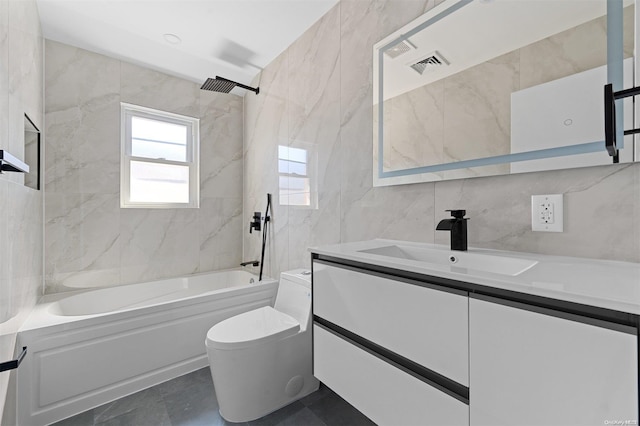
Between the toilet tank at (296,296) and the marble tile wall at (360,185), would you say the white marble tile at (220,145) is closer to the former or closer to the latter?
the marble tile wall at (360,185)

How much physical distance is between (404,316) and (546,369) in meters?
0.37

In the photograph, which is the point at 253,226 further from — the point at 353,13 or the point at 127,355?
the point at 353,13

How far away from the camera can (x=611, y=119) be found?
685mm

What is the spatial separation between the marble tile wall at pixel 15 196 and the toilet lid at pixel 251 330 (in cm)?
85

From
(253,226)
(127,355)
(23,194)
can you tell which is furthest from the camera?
(253,226)

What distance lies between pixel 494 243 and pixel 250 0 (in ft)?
6.71

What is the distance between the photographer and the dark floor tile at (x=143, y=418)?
1.50m

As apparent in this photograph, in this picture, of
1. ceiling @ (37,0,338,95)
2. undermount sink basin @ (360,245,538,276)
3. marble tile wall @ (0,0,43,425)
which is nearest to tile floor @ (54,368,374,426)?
marble tile wall @ (0,0,43,425)

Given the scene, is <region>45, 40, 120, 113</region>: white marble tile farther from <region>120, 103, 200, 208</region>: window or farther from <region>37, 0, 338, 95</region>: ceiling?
<region>120, 103, 200, 208</region>: window

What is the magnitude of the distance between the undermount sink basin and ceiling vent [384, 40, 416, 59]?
1.05 meters

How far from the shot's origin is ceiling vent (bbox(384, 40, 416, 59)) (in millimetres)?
1496

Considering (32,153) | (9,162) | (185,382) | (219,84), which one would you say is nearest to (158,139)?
(219,84)

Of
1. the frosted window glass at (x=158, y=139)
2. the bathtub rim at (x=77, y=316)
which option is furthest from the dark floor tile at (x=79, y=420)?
the frosted window glass at (x=158, y=139)

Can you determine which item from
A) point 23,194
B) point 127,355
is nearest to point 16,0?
point 23,194
